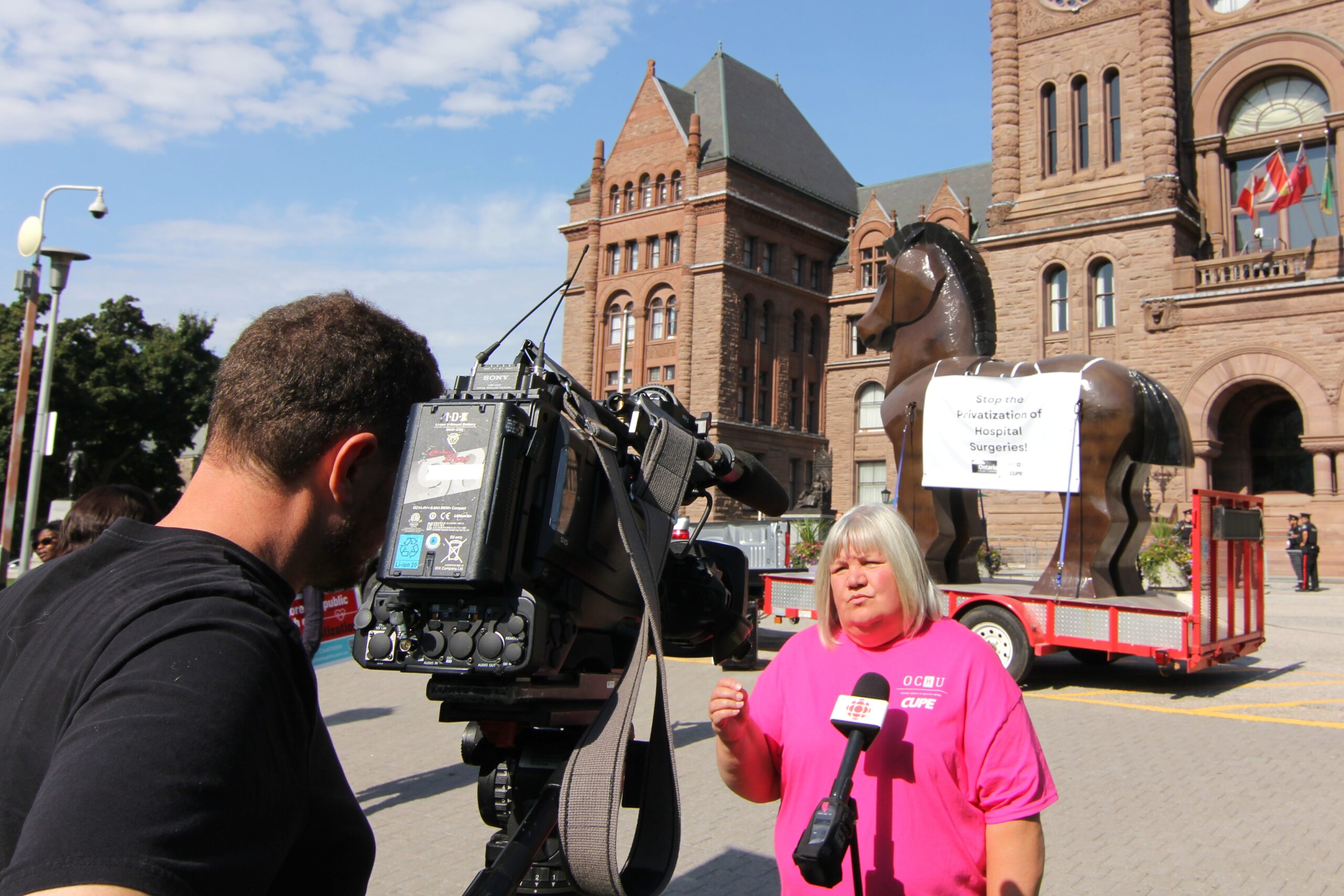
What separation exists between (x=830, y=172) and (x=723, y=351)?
45.5 feet

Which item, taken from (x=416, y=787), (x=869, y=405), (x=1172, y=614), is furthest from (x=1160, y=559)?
(x=869, y=405)

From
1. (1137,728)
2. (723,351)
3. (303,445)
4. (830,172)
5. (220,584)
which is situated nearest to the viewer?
(220,584)

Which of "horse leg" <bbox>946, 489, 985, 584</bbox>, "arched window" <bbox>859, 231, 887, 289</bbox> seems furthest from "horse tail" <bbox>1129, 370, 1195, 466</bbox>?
"arched window" <bbox>859, 231, 887, 289</bbox>

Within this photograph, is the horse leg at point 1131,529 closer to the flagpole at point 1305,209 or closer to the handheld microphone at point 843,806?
the handheld microphone at point 843,806

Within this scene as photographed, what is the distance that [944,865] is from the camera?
228 centimetres

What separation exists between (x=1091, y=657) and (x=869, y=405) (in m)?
34.6

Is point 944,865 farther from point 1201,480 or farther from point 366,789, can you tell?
point 1201,480

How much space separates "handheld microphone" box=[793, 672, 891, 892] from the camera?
5.63ft

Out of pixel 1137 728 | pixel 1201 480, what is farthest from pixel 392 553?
pixel 1201 480

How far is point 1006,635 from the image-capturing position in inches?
377

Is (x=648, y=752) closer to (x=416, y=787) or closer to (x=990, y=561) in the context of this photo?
(x=416, y=787)

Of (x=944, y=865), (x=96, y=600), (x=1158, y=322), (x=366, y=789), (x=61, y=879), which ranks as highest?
(x=1158, y=322)

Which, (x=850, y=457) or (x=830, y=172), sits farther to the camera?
(x=830, y=172)

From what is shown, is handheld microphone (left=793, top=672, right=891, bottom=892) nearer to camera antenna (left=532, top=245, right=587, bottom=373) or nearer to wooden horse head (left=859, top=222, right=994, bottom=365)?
camera antenna (left=532, top=245, right=587, bottom=373)
